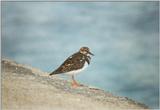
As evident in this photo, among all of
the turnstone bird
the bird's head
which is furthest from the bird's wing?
the bird's head

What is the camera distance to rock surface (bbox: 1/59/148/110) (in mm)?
21125

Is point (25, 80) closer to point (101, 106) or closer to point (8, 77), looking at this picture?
point (8, 77)

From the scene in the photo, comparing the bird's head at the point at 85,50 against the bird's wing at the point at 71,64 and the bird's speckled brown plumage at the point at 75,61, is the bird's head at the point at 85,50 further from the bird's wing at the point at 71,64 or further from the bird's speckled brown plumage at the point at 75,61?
the bird's wing at the point at 71,64

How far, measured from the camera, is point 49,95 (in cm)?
2216

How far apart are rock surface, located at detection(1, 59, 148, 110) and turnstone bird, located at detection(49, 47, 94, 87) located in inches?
37.4

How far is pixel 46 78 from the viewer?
2534 cm

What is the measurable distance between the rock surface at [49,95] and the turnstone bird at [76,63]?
37.4 inches

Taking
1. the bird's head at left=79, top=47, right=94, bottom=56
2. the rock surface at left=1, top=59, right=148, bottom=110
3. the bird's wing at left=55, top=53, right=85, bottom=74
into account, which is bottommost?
the rock surface at left=1, top=59, right=148, bottom=110

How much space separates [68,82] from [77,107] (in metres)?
4.36

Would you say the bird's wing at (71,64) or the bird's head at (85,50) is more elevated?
the bird's head at (85,50)

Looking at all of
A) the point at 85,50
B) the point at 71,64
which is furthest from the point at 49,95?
the point at 85,50

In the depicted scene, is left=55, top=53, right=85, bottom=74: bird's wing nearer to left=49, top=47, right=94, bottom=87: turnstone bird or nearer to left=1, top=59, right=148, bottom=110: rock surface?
left=49, top=47, right=94, bottom=87: turnstone bird

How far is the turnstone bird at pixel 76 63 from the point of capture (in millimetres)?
22781

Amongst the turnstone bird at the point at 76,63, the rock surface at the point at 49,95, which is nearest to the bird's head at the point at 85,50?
the turnstone bird at the point at 76,63
